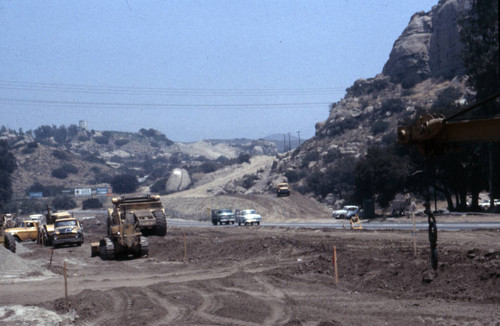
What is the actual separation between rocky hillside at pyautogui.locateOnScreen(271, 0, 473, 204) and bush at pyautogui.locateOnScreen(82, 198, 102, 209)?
40.0 metres

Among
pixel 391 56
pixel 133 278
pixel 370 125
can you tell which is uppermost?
pixel 391 56

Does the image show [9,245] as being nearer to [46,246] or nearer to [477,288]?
[46,246]

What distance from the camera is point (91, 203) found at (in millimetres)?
131875

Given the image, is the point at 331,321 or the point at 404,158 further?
the point at 404,158

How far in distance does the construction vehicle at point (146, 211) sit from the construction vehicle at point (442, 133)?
28.8m

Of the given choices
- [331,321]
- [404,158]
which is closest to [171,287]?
[331,321]

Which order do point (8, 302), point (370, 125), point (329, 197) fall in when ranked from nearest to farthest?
point (8, 302) → point (329, 197) → point (370, 125)

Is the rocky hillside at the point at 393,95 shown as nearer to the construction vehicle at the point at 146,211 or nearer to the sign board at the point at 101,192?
the sign board at the point at 101,192

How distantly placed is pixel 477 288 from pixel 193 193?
372ft

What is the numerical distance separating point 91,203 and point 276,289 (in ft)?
387

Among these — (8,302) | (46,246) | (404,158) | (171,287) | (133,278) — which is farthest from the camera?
(404,158)

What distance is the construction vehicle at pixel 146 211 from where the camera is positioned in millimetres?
38625

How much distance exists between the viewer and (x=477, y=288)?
57.5 ft

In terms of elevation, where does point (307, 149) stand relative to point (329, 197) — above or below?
above
